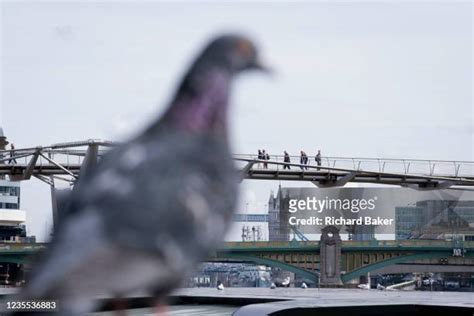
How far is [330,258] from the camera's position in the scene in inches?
3533

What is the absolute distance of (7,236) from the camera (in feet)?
366

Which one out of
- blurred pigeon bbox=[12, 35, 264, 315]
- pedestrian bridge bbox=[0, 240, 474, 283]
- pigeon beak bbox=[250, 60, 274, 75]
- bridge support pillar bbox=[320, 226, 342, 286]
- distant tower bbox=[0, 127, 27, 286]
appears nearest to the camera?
blurred pigeon bbox=[12, 35, 264, 315]

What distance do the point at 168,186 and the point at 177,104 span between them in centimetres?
39

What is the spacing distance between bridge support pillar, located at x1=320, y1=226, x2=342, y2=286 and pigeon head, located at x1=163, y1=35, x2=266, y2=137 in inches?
3073

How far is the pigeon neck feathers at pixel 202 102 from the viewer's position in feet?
14.2

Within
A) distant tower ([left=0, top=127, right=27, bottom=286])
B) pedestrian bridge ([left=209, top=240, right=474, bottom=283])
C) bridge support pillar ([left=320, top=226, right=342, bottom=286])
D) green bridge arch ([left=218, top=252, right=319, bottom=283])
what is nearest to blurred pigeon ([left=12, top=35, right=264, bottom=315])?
green bridge arch ([left=218, top=252, right=319, bottom=283])

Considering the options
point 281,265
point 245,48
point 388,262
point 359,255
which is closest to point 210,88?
point 245,48

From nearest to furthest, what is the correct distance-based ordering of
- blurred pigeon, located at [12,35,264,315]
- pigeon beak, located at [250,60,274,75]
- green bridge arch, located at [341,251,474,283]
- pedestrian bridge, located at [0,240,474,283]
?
1. blurred pigeon, located at [12,35,264,315]
2. pigeon beak, located at [250,60,274,75]
3. pedestrian bridge, located at [0,240,474,283]
4. green bridge arch, located at [341,251,474,283]

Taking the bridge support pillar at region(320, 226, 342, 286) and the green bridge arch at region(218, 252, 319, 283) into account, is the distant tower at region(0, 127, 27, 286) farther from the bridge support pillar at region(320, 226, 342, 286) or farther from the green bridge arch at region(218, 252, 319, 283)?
the bridge support pillar at region(320, 226, 342, 286)

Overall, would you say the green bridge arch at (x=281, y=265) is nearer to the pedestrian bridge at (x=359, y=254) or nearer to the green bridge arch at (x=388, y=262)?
the pedestrian bridge at (x=359, y=254)

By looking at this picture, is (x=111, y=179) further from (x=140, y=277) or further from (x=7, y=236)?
(x=7, y=236)

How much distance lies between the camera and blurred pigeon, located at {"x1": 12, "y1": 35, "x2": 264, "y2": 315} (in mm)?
3949

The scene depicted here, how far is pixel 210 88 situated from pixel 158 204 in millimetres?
552

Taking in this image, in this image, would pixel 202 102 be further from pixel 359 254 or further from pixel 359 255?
pixel 359 255
